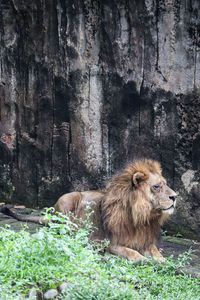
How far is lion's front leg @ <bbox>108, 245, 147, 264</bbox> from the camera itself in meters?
5.06

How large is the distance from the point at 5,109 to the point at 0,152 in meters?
0.64

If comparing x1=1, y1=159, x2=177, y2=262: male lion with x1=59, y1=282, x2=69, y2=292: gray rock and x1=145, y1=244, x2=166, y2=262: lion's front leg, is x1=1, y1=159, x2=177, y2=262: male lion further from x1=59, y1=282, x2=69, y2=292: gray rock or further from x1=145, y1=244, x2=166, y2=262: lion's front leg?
x1=59, y1=282, x2=69, y2=292: gray rock

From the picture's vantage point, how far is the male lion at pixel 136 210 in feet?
16.8

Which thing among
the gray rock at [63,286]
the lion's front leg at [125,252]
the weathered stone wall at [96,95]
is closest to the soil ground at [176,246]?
the weathered stone wall at [96,95]

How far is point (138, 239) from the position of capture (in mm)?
5277

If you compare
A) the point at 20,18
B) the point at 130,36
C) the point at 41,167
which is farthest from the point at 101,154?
the point at 20,18

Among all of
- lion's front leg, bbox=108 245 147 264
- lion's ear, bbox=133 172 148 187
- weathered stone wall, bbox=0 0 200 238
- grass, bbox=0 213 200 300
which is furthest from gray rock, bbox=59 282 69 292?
weathered stone wall, bbox=0 0 200 238

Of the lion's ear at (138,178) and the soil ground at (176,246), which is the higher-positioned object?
the lion's ear at (138,178)

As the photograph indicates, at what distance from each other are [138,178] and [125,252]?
0.76 m

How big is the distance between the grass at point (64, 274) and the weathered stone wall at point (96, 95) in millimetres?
2032

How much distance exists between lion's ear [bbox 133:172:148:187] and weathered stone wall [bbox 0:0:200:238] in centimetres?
103

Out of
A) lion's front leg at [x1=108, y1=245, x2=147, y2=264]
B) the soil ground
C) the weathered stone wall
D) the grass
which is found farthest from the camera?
the weathered stone wall

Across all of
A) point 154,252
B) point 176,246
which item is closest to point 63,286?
point 154,252

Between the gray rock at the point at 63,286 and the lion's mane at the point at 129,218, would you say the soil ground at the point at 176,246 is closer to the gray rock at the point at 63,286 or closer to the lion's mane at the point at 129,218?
the lion's mane at the point at 129,218
